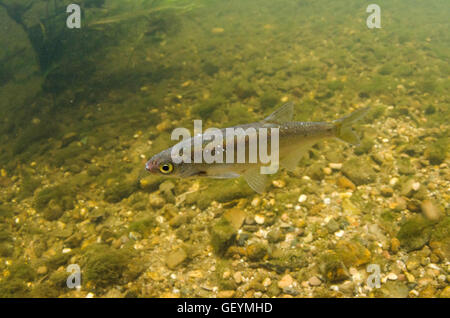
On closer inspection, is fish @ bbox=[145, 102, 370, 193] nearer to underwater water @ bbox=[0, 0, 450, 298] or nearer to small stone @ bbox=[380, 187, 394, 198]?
underwater water @ bbox=[0, 0, 450, 298]

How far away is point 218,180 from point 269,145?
250 cm

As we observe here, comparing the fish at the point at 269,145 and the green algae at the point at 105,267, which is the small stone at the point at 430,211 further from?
the green algae at the point at 105,267

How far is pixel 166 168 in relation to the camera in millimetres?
2432

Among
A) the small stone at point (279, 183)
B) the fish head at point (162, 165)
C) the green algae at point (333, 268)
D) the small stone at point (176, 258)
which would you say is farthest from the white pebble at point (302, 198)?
the fish head at point (162, 165)

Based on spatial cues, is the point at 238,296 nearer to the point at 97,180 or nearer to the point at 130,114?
the point at 97,180

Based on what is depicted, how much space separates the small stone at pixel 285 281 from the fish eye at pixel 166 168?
2.26m

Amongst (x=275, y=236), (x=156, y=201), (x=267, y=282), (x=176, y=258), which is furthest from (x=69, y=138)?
(x=267, y=282)

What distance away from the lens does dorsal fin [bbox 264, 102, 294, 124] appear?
9.13ft

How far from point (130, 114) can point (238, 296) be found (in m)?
6.68

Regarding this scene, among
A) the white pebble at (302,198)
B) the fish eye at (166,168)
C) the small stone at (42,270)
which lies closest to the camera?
the fish eye at (166,168)

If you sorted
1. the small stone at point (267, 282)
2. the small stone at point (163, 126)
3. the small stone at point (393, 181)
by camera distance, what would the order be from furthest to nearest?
the small stone at point (163, 126) < the small stone at point (393, 181) < the small stone at point (267, 282)

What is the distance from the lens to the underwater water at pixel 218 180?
11.8 feet

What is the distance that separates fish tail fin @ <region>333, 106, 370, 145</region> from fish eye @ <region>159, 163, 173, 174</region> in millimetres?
1876

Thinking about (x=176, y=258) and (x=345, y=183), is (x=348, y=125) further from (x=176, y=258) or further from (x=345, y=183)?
(x=176, y=258)
